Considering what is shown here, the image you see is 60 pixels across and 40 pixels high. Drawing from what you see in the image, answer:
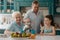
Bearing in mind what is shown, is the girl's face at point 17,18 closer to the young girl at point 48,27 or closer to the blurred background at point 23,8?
the young girl at point 48,27

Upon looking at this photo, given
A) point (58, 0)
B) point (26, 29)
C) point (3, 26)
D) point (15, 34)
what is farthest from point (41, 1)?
point (15, 34)

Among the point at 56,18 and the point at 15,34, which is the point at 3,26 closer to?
the point at 56,18

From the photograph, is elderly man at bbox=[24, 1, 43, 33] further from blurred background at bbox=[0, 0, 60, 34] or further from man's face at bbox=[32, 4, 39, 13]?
blurred background at bbox=[0, 0, 60, 34]

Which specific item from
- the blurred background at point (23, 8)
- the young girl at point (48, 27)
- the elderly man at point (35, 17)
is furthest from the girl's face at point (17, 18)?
the blurred background at point (23, 8)

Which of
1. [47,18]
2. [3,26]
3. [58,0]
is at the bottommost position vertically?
[3,26]

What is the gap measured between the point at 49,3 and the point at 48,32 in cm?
196

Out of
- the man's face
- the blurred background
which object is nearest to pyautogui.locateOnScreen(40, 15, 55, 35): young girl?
the man's face

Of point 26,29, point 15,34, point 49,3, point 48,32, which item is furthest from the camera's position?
point 49,3

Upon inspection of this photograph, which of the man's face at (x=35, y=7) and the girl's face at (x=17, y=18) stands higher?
the man's face at (x=35, y=7)

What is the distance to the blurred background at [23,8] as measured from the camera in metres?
5.52

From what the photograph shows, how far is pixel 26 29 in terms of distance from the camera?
3.38 meters

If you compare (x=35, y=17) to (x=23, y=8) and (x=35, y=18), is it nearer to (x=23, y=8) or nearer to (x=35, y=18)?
(x=35, y=18)

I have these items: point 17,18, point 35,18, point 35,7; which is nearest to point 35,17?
point 35,18

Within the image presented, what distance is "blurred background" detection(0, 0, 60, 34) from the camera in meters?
5.52
